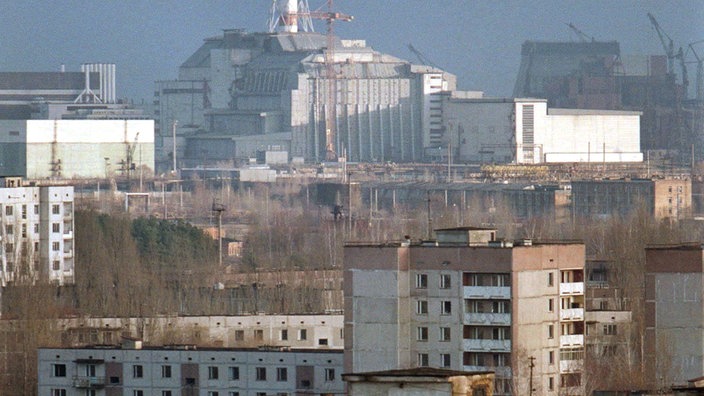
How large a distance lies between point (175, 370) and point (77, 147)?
41525 mm

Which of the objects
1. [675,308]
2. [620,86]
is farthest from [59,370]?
[620,86]

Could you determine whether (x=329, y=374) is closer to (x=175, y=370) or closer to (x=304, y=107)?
(x=175, y=370)

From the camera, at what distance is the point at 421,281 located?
63.4 ft

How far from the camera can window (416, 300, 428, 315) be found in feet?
63.2

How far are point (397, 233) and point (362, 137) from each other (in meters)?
36.7

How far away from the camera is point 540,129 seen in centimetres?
6888

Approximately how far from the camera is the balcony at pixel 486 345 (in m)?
18.7

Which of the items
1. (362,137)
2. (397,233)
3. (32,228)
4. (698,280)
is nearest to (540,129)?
(362,137)

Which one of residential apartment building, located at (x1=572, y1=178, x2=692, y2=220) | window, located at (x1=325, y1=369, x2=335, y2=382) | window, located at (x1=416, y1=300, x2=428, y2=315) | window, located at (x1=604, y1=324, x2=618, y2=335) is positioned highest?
residential apartment building, located at (x1=572, y1=178, x2=692, y2=220)

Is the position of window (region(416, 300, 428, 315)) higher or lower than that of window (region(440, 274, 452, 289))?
lower

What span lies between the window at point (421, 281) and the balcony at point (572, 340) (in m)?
1.01

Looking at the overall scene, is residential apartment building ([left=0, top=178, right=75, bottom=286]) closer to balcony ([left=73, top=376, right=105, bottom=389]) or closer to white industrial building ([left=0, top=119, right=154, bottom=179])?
balcony ([left=73, top=376, right=105, bottom=389])

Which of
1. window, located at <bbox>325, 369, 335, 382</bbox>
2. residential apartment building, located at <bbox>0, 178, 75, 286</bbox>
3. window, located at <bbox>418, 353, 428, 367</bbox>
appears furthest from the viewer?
residential apartment building, located at <bbox>0, 178, 75, 286</bbox>

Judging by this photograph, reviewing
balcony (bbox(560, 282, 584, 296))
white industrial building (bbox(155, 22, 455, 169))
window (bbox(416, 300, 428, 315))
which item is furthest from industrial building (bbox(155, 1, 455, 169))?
window (bbox(416, 300, 428, 315))
